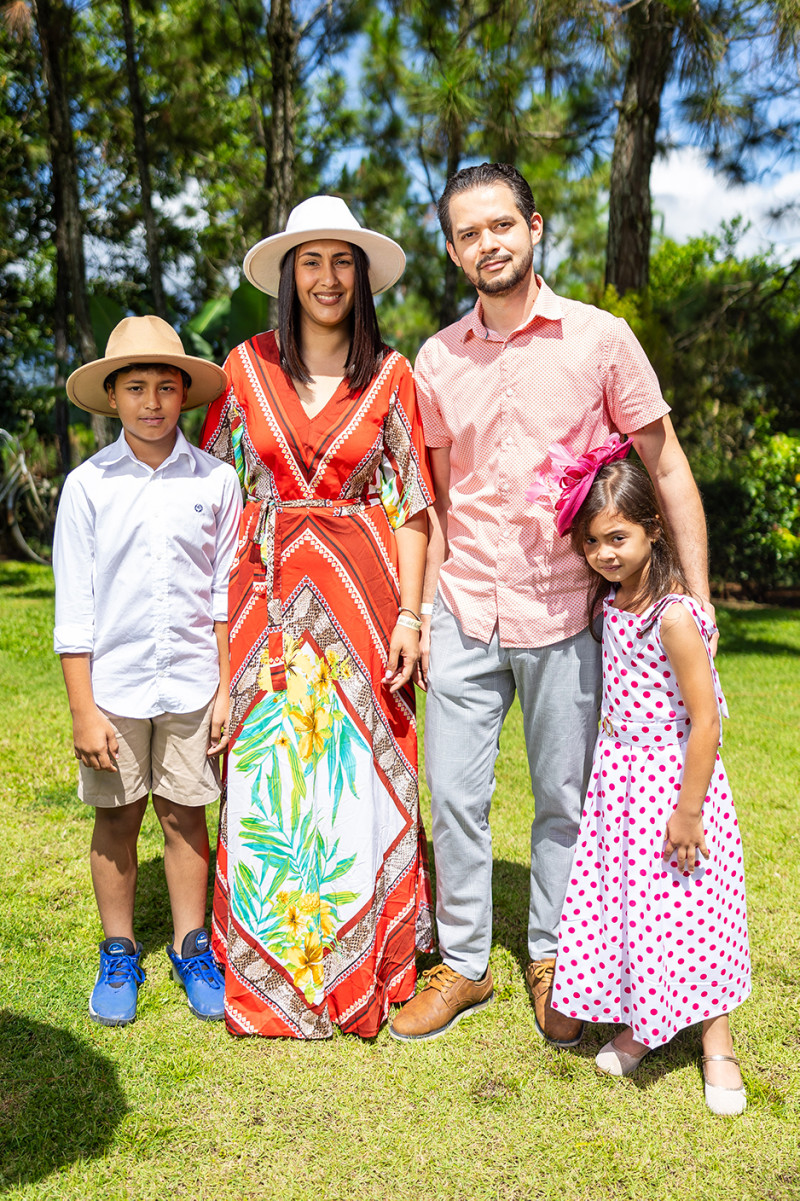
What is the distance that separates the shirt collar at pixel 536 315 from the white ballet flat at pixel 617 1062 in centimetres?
192

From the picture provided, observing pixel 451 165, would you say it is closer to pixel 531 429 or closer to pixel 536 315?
pixel 536 315

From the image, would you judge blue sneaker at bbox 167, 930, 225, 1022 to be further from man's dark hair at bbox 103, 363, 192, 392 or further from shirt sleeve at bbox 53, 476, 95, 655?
man's dark hair at bbox 103, 363, 192, 392

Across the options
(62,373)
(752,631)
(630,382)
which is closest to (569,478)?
(630,382)

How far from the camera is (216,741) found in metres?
2.86

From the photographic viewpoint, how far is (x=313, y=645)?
279 centimetres

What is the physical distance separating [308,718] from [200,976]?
85 centimetres

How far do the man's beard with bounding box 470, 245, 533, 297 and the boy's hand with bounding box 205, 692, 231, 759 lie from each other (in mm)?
1322

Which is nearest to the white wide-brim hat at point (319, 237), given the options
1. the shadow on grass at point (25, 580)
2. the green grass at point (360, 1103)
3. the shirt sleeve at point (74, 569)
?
the shirt sleeve at point (74, 569)

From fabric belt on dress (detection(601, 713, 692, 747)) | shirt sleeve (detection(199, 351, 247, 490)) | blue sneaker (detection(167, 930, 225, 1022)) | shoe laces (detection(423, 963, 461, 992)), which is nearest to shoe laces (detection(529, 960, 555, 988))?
shoe laces (detection(423, 963, 461, 992))

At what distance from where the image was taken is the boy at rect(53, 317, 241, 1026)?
2654mm

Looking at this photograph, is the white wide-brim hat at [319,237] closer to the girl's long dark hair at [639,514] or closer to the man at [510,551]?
the man at [510,551]

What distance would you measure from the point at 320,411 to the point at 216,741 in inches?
38.4

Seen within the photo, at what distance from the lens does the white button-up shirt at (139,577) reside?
104 inches

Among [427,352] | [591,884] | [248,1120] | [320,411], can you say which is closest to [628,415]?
[427,352]
